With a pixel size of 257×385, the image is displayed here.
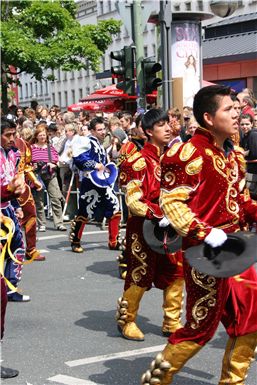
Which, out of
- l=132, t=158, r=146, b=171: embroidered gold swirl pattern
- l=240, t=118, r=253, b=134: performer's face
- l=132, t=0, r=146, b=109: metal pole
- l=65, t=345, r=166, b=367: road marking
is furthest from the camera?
l=132, t=0, r=146, b=109: metal pole

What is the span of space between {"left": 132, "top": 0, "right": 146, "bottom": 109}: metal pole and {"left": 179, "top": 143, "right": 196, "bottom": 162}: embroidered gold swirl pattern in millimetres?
8643

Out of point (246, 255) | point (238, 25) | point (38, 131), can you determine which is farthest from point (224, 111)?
point (238, 25)

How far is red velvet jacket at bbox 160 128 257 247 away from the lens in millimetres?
4324

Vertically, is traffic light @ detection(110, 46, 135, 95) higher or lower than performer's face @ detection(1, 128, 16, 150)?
higher

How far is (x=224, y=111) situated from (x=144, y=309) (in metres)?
3.18

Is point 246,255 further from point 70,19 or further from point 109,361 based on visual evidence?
point 70,19

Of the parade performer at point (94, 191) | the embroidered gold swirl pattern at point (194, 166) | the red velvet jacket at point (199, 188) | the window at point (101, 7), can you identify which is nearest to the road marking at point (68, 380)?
the red velvet jacket at point (199, 188)

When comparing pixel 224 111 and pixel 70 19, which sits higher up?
pixel 70 19

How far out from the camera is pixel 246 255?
4113 mm

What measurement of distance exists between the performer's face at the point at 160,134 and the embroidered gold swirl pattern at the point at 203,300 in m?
2.14

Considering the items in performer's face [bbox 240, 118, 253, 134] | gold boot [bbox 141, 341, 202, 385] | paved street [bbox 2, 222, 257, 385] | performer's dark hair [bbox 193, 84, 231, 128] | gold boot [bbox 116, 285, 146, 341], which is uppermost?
performer's dark hair [bbox 193, 84, 231, 128]

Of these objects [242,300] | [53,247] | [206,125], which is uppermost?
[206,125]

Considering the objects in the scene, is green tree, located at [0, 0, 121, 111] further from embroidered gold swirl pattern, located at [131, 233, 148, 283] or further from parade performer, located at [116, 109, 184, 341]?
embroidered gold swirl pattern, located at [131, 233, 148, 283]

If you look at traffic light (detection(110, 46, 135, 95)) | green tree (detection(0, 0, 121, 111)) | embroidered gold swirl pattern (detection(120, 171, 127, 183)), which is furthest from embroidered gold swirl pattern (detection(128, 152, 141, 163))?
green tree (detection(0, 0, 121, 111))
